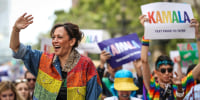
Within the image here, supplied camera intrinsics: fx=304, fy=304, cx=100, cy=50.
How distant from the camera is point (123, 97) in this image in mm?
4484

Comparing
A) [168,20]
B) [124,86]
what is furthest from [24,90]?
[168,20]

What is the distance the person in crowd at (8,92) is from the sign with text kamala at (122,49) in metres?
1.65

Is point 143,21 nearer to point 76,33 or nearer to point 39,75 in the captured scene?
point 76,33

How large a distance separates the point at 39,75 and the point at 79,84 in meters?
0.46

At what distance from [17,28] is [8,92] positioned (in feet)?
7.01

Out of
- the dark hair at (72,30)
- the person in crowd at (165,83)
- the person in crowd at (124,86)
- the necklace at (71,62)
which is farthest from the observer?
the person in crowd at (124,86)

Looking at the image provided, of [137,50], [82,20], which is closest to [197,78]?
[137,50]

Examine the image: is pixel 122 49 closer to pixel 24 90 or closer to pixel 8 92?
pixel 24 90

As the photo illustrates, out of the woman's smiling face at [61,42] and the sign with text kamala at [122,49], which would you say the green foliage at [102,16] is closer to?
the sign with text kamala at [122,49]

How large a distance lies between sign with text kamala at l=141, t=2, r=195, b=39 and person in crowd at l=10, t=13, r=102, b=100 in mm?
1412

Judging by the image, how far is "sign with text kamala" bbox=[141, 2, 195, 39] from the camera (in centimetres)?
452

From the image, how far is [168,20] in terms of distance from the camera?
4.66 meters

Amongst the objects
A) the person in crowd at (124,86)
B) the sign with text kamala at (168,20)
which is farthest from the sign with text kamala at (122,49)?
the sign with text kamala at (168,20)

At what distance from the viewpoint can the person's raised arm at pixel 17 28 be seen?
3205 millimetres
